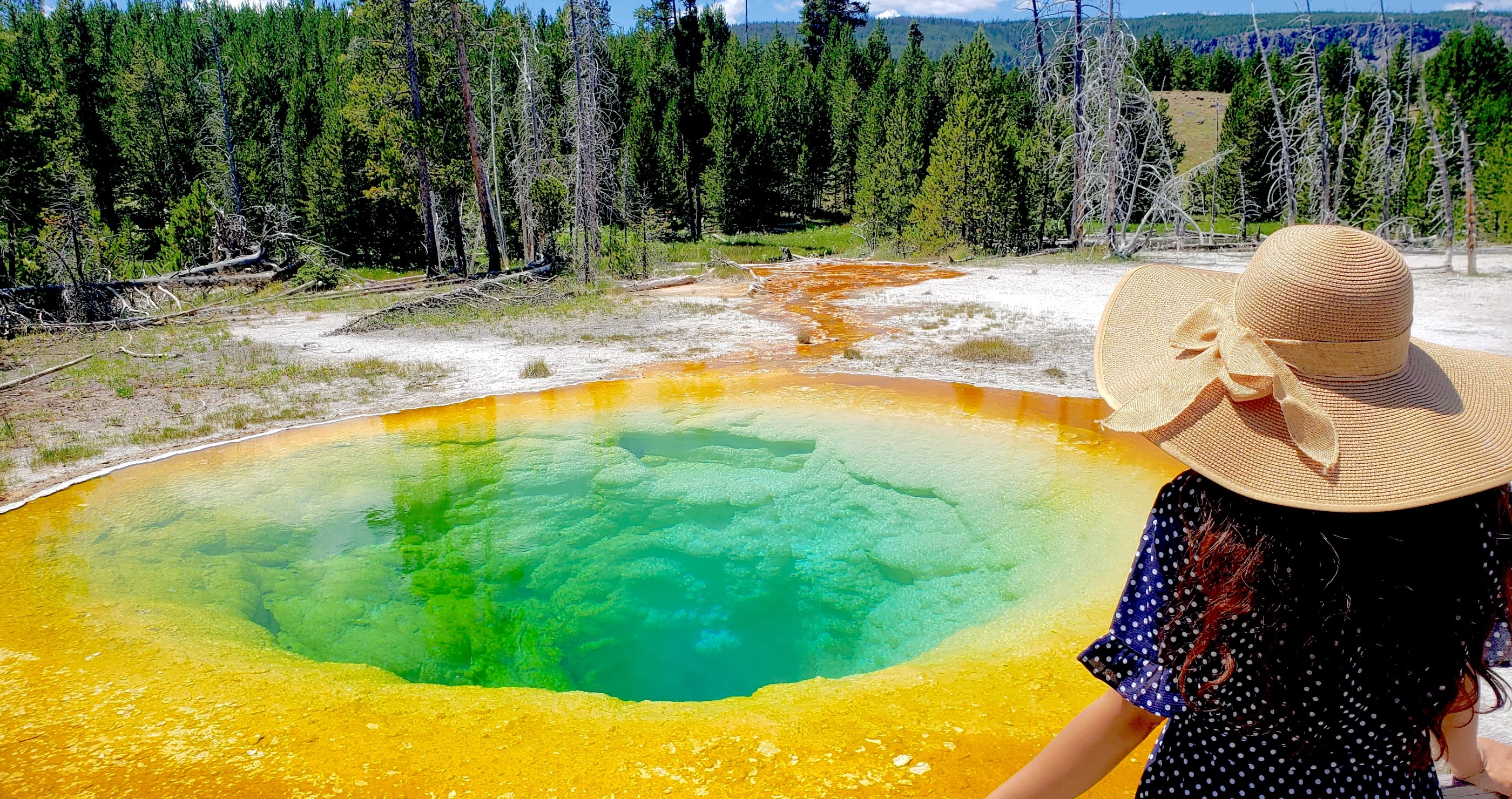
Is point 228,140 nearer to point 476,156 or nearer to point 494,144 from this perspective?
point 494,144

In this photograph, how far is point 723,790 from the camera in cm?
327

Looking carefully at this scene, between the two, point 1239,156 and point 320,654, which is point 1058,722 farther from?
point 1239,156

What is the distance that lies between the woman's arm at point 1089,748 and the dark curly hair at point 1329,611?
0.30ft

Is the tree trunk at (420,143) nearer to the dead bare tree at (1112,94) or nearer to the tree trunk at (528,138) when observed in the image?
the tree trunk at (528,138)

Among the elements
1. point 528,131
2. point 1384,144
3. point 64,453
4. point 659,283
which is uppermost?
point 528,131

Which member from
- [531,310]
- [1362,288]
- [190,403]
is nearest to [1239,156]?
[531,310]

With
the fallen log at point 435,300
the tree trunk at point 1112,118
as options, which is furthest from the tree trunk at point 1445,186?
the fallen log at point 435,300

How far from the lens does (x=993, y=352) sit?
10672mm

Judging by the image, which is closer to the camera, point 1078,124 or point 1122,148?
point 1122,148

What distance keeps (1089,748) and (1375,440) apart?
0.58 metres

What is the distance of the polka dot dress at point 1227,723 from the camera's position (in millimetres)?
1184

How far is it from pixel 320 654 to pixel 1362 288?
508 centimetres

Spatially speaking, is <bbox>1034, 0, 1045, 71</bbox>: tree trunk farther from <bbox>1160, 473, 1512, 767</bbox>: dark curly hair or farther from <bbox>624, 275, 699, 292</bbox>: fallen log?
<bbox>1160, 473, 1512, 767</bbox>: dark curly hair

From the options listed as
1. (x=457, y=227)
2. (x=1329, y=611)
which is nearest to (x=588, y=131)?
(x=457, y=227)
